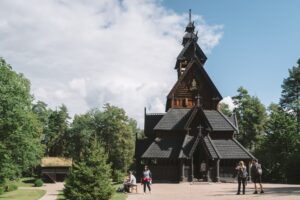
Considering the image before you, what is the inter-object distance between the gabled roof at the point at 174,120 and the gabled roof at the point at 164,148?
4.17 feet

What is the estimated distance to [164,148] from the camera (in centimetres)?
4091

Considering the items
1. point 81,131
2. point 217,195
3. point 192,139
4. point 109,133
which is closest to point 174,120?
point 192,139

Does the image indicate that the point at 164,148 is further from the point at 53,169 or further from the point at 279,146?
the point at 53,169

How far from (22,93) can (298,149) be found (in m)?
34.0

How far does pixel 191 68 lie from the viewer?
45531 mm

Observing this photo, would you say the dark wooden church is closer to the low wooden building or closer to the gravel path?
the gravel path

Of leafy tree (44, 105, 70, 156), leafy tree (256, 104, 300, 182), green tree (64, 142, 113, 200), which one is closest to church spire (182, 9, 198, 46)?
leafy tree (256, 104, 300, 182)

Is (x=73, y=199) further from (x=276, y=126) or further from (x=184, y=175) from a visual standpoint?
(x=276, y=126)

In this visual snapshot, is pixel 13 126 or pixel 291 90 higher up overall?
pixel 291 90

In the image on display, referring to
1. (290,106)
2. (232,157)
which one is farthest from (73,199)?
(290,106)

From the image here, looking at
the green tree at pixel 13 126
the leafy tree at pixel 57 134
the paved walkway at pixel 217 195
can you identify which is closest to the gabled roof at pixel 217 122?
the paved walkway at pixel 217 195

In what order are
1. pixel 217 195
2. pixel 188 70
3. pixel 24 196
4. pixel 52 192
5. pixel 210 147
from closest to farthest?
pixel 217 195 → pixel 210 147 → pixel 24 196 → pixel 52 192 → pixel 188 70

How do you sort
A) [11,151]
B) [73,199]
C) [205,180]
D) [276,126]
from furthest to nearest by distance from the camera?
1. [276,126]
2. [11,151]
3. [205,180]
4. [73,199]

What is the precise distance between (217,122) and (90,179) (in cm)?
2455
